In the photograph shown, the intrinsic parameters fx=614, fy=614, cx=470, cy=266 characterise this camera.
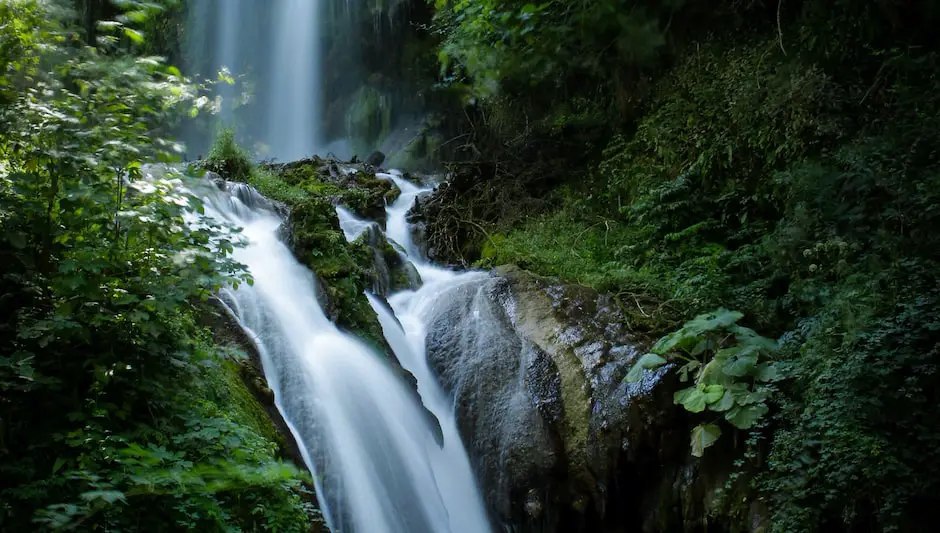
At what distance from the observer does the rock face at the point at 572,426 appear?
A: 192 inches

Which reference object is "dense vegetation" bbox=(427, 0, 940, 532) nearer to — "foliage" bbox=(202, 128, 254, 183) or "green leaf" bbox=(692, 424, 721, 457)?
"green leaf" bbox=(692, 424, 721, 457)

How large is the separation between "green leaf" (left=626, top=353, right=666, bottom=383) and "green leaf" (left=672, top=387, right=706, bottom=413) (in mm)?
269

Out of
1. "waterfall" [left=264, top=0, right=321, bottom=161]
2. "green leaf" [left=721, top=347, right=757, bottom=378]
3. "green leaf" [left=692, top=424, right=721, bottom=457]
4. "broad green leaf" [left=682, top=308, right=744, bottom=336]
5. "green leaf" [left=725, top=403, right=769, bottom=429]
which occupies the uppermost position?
"waterfall" [left=264, top=0, right=321, bottom=161]

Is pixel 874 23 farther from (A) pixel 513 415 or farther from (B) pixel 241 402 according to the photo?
(B) pixel 241 402

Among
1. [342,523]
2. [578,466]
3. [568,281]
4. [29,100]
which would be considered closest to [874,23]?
[568,281]

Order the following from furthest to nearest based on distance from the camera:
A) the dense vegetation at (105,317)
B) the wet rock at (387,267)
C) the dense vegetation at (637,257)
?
the wet rock at (387,267), the dense vegetation at (637,257), the dense vegetation at (105,317)

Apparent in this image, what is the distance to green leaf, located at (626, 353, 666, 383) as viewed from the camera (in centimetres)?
469

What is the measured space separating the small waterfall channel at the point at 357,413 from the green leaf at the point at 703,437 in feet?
6.16

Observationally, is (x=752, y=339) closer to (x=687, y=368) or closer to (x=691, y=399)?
(x=687, y=368)

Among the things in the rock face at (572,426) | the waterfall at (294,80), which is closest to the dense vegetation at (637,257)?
the rock face at (572,426)

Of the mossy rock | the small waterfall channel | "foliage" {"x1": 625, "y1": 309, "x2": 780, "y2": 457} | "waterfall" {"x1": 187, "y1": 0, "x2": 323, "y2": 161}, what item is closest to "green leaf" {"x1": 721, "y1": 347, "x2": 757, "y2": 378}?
"foliage" {"x1": 625, "y1": 309, "x2": 780, "y2": 457}

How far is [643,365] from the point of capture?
4730 mm

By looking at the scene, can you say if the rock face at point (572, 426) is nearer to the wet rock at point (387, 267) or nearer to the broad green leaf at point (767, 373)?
the broad green leaf at point (767, 373)

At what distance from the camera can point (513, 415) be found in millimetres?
5484
